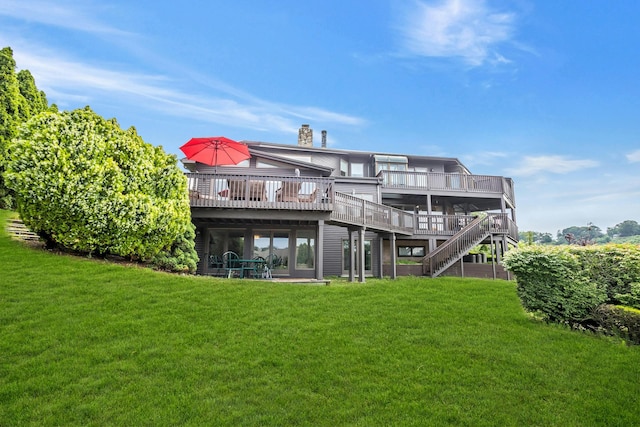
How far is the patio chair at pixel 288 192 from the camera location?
1216 cm

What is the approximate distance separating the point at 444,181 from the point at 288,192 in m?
11.1

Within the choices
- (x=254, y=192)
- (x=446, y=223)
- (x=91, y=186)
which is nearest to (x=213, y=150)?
(x=254, y=192)

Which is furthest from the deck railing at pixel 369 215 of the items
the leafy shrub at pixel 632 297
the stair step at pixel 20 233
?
the stair step at pixel 20 233

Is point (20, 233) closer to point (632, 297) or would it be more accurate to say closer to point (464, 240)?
point (632, 297)

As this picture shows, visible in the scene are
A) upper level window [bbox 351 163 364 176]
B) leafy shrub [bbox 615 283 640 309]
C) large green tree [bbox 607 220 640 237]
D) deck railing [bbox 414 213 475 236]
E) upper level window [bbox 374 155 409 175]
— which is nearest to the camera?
leafy shrub [bbox 615 283 640 309]

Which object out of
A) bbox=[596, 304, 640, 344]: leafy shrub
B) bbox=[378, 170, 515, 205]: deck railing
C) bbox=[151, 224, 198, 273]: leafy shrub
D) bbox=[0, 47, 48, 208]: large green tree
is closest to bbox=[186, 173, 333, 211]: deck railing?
bbox=[151, 224, 198, 273]: leafy shrub

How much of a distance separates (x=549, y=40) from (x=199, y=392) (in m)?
22.9

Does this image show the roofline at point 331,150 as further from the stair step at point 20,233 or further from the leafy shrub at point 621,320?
the leafy shrub at point 621,320

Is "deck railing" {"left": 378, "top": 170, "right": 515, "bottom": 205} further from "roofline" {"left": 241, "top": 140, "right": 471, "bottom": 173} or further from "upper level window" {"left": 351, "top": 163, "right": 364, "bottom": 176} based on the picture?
"upper level window" {"left": 351, "top": 163, "right": 364, "bottom": 176}

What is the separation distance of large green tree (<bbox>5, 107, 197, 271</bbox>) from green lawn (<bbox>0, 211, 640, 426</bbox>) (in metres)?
1.38

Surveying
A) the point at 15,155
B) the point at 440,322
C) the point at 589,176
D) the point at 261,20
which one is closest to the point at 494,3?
the point at 261,20

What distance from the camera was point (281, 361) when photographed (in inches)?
190

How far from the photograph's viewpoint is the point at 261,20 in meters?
17.2

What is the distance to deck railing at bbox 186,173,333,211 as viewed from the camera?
11.4 m
